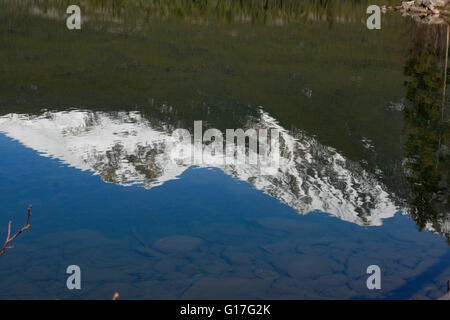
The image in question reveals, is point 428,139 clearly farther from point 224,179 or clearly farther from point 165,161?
point 165,161

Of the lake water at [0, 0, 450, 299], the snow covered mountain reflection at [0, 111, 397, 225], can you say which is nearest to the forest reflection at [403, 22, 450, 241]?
the lake water at [0, 0, 450, 299]

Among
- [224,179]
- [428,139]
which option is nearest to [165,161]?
[224,179]

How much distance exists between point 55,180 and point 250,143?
874 cm

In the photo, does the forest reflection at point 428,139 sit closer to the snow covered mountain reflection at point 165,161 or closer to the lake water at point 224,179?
the lake water at point 224,179

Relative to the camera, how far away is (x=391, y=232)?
14688 millimetres

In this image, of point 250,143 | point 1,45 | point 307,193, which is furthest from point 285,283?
point 1,45

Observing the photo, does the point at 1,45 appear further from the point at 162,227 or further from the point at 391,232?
the point at 391,232

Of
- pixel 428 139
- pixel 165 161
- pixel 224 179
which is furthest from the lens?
pixel 428 139

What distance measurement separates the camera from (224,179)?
1869cm

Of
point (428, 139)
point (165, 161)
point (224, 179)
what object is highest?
point (428, 139)

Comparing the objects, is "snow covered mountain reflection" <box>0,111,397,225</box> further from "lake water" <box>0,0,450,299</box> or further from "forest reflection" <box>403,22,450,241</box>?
"forest reflection" <box>403,22,450,241</box>

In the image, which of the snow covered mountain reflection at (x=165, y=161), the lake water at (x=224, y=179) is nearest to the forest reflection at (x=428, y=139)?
the lake water at (x=224, y=179)

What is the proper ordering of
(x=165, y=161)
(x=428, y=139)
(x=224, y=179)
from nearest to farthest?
(x=224, y=179) < (x=165, y=161) < (x=428, y=139)

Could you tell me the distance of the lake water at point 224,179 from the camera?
1222 centimetres
